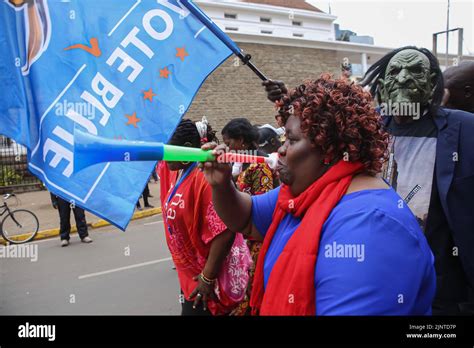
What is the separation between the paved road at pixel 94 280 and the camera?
482 centimetres

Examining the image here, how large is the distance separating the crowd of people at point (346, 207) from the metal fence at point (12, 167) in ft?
42.6

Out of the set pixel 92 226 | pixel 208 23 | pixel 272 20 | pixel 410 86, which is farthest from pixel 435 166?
pixel 272 20

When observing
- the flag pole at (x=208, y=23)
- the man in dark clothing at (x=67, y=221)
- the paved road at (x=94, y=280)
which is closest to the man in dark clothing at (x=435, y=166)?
the flag pole at (x=208, y=23)

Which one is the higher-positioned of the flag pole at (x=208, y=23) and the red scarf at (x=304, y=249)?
the flag pole at (x=208, y=23)

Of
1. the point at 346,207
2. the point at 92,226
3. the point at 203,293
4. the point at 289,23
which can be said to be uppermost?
the point at 289,23

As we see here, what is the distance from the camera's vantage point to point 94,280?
18.9 ft

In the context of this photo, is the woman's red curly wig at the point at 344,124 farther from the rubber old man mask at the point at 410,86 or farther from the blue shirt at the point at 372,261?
the rubber old man mask at the point at 410,86

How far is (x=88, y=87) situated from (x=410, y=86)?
176 centimetres

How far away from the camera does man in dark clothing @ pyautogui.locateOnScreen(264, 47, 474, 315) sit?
2.13 metres

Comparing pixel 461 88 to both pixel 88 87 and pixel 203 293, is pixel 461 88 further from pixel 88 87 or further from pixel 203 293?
pixel 88 87

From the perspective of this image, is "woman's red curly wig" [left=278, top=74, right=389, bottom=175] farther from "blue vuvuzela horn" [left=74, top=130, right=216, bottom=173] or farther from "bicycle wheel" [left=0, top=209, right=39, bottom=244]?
"bicycle wheel" [left=0, top=209, right=39, bottom=244]

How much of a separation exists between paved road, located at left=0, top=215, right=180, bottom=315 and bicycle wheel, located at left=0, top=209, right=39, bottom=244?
0.53 m

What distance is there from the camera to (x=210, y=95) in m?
20.2

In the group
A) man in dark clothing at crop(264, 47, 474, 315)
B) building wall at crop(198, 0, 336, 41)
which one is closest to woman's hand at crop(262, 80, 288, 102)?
man in dark clothing at crop(264, 47, 474, 315)
